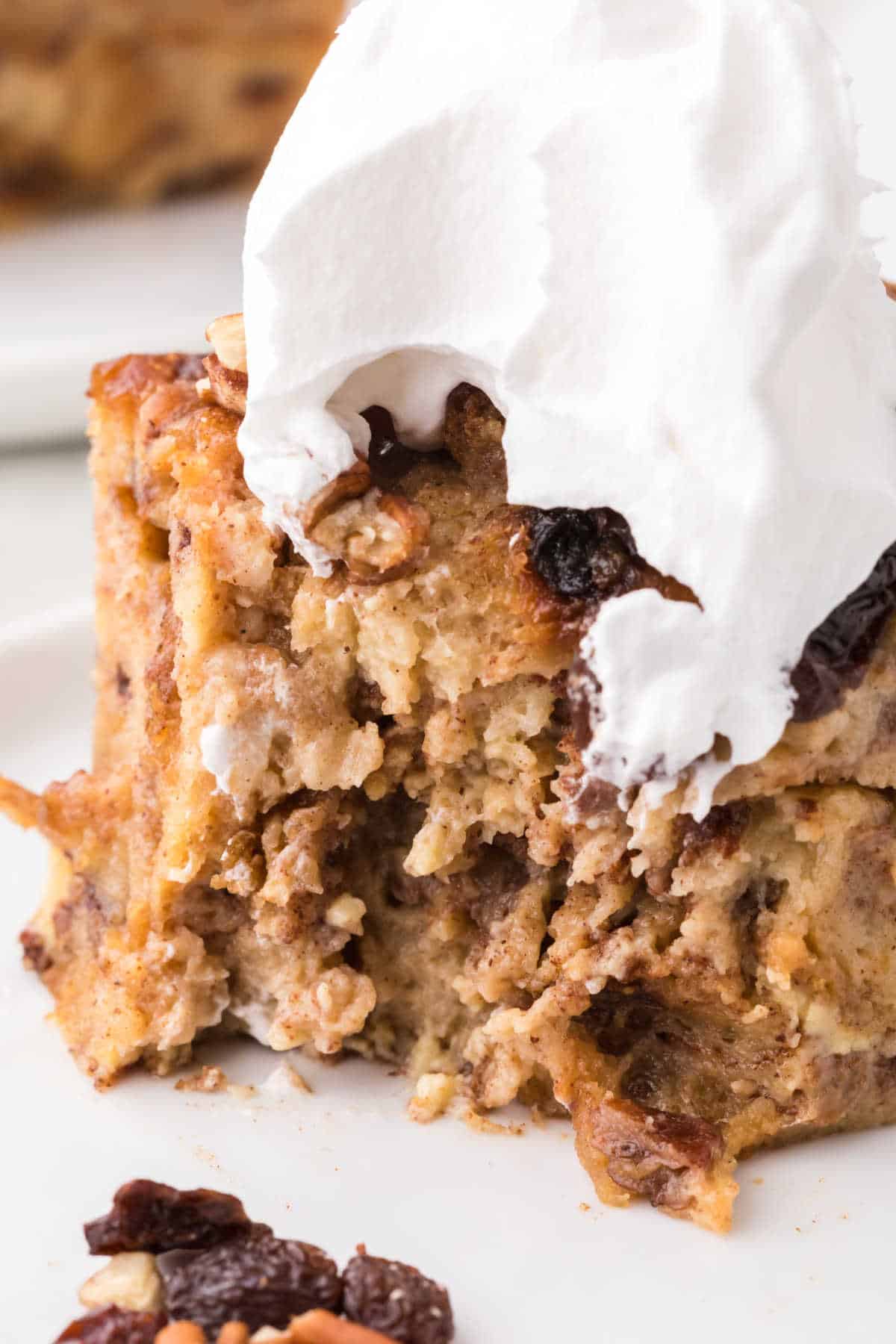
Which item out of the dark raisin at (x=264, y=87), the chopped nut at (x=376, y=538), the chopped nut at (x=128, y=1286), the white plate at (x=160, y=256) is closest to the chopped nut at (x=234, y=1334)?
the chopped nut at (x=128, y=1286)

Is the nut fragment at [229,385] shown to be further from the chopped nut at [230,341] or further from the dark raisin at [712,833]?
Result: the dark raisin at [712,833]

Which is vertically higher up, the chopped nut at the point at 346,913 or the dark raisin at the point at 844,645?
the dark raisin at the point at 844,645

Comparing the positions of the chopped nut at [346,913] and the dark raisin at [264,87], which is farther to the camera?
the dark raisin at [264,87]

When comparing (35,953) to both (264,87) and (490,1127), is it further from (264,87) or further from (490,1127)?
(264,87)

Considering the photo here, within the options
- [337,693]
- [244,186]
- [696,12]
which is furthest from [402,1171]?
[244,186]

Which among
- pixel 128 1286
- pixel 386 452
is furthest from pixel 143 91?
pixel 128 1286

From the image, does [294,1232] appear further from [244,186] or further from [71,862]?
[244,186]
